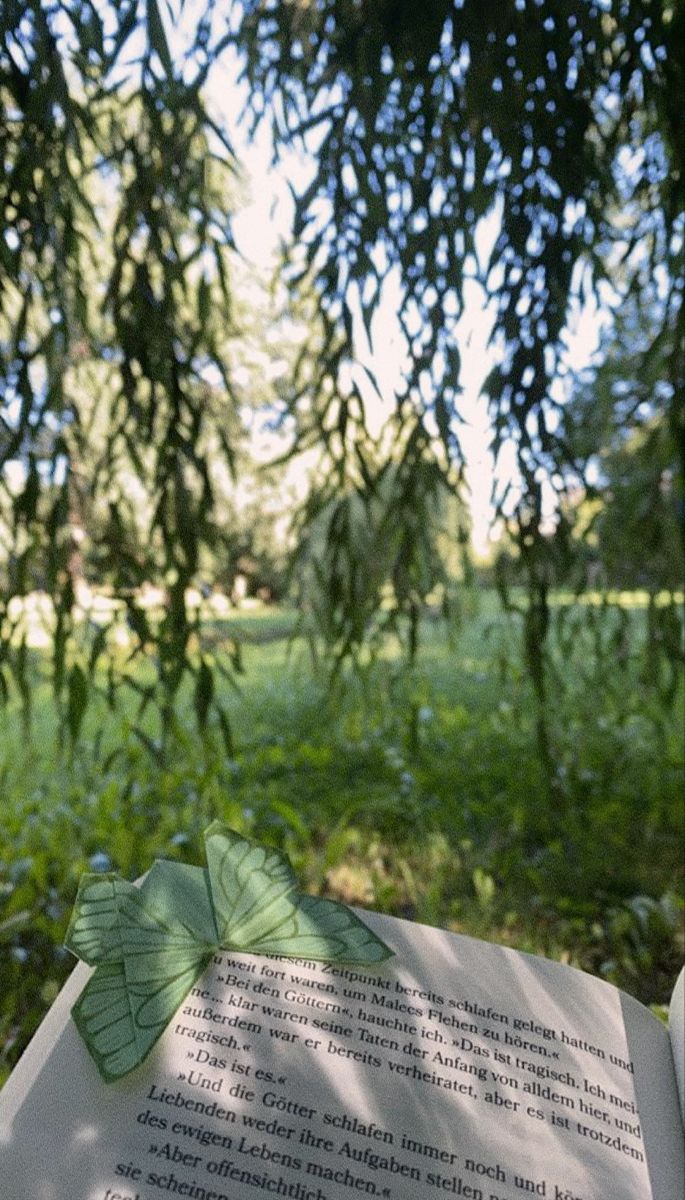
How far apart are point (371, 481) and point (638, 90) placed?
0.65 metres

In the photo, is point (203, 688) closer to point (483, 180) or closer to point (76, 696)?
point (76, 696)

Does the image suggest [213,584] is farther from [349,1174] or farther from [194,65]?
[349,1174]

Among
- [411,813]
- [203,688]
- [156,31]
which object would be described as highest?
[156,31]

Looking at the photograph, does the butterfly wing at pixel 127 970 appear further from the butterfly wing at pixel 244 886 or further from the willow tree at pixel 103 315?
the willow tree at pixel 103 315

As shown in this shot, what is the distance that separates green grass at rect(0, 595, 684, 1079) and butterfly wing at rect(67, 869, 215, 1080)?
599mm

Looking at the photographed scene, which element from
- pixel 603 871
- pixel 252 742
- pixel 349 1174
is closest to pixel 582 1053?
pixel 349 1174

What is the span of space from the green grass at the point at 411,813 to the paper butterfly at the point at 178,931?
572 mm

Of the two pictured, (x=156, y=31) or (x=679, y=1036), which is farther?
(x=156, y=31)

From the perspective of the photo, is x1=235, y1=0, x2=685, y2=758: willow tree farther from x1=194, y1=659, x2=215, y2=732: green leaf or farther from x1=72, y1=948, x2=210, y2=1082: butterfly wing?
x1=72, y1=948, x2=210, y2=1082: butterfly wing

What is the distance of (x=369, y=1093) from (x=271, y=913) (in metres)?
0.13

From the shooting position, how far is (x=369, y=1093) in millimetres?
490

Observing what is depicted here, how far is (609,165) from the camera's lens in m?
1.35

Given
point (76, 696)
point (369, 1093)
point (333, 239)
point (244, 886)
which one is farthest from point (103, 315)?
point (369, 1093)

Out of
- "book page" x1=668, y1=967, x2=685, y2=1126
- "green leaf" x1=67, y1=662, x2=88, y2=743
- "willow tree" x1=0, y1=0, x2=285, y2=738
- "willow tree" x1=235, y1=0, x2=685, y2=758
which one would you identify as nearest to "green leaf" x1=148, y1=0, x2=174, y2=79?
"willow tree" x1=0, y1=0, x2=285, y2=738
